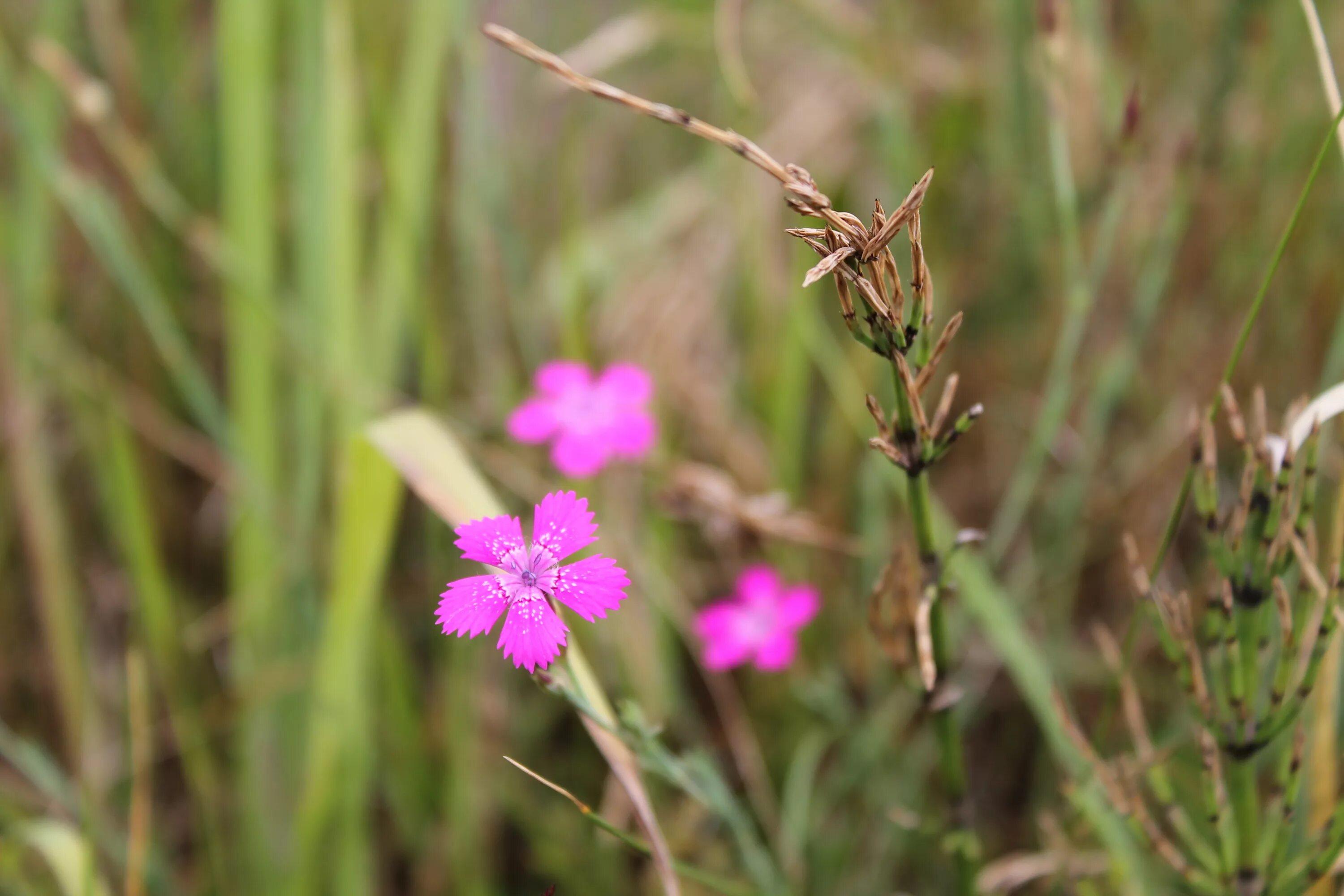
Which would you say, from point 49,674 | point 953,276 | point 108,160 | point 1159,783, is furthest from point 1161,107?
point 49,674

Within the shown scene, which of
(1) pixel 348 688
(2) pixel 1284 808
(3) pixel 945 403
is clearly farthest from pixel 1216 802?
(1) pixel 348 688

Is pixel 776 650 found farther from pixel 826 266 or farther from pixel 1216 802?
Answer: pixel 826 266

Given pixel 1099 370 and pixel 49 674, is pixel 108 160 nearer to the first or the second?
pixel 49 674

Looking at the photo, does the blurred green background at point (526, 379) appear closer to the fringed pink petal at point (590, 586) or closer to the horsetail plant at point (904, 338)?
the horsetail plant at point (904, 338)

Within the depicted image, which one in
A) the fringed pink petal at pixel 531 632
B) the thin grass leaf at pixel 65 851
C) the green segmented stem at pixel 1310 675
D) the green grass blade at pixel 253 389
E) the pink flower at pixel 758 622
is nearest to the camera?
the fringed pink petal at pixel 531 632

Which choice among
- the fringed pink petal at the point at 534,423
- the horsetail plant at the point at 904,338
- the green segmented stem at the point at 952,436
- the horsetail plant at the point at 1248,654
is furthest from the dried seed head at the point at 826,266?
the fringed pink petal at the point at 534,423

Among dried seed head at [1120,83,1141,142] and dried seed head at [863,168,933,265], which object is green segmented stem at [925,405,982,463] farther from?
dried seed head at [1120,83,1141,142]
